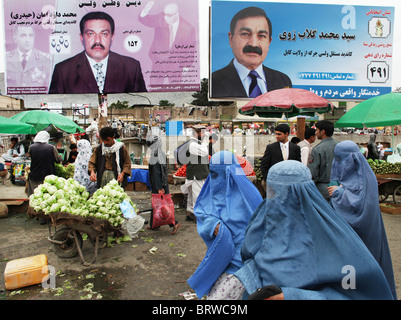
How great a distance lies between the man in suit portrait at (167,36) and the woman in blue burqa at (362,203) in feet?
28.8

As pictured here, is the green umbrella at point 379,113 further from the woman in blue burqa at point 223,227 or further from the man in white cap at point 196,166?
the woman in blue burqa at point 223,227

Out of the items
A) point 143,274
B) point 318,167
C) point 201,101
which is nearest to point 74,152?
point 143,274

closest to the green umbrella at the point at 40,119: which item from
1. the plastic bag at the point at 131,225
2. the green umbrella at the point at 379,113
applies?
the plastic bag at the point at 131,225

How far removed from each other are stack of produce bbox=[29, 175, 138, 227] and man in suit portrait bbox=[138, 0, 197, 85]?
289 inches

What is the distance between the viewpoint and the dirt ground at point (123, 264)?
133 inches

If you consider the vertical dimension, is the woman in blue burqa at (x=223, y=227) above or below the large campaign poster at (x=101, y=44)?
A: below

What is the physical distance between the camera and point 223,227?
7.30 ft

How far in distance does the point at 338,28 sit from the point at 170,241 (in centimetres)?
1102

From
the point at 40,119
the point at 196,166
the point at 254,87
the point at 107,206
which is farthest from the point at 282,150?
the point at 40,119

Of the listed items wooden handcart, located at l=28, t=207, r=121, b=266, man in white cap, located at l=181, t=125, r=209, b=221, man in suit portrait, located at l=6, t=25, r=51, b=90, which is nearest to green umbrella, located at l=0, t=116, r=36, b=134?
wooden handcart, located at l=28, t=207, r=121, b=266

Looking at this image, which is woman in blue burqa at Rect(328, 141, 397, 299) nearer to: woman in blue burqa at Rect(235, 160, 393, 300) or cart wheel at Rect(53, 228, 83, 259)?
A: woman in blue burqa at Rect(235, 160, 393, 300)

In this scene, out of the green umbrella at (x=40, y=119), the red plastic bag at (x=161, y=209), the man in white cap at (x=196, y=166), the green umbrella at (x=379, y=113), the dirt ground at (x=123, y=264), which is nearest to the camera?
the dirt ground at (x=123, y=264)

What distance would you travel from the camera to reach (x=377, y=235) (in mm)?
2582

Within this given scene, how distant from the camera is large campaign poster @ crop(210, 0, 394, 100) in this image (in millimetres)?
11531
